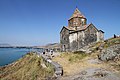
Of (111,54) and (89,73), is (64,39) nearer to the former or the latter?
(111,54)

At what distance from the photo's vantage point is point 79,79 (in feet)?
28.8

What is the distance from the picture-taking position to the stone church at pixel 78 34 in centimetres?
3373

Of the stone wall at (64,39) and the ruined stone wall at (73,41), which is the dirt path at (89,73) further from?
the stone wall at (64,39)

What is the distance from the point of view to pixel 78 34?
34.1 meters

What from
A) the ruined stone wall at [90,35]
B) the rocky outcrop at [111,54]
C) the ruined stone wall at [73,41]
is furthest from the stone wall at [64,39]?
the rocky outcrop at [111,54]

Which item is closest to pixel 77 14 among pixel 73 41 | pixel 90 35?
pixel 90 35

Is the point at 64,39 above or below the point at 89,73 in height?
above

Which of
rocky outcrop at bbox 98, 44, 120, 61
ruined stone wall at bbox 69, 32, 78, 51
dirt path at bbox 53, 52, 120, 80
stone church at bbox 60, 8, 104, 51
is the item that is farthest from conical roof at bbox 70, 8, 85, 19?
dirt path at bbox 53, 52, 120, 80

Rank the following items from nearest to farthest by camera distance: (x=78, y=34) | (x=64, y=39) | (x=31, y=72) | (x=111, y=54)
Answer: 1. (x=111, y=54)
2. (x=31, y=72)
3. (x=78, y=34)
4. (x=64, y=39)

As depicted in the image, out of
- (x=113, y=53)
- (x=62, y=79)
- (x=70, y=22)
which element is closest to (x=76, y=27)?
(x=70, y=22)

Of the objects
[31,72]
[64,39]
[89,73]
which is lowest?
[31,72]

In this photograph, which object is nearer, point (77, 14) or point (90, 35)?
point (90, 35)

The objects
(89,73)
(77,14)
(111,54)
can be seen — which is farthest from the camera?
(77,14)

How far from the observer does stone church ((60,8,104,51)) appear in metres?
33.7
